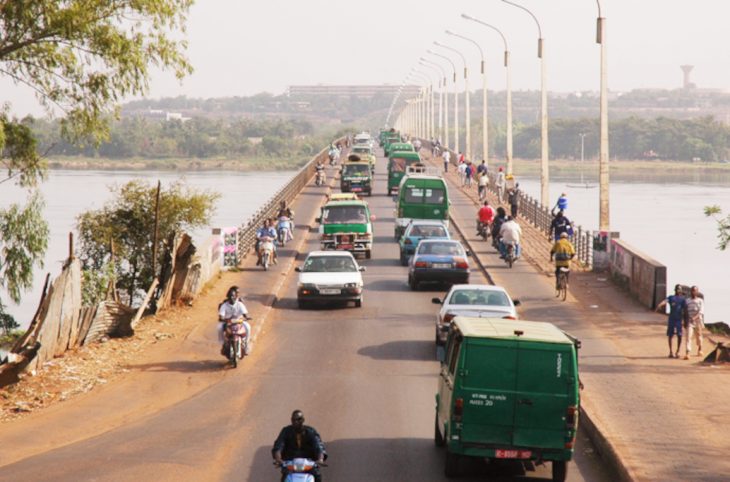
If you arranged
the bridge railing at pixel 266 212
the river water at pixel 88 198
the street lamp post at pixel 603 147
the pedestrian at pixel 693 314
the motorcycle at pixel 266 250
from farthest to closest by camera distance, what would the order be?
the river water at pixel 88 198, the bridge railing at pixel 266 212, the motorcycle at pixel 266 250, the street lamp post at pixel 603 147, the pedestrian at pixel 693 314

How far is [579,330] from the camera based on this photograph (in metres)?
28.3

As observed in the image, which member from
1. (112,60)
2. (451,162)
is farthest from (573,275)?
(451,162)

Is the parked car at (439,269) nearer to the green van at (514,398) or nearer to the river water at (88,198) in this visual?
the river water at (88,198)

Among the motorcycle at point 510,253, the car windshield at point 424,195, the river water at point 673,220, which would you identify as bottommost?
the river water at point 673,220

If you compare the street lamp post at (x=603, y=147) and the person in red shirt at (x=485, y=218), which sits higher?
the street lamp post at (x=603, y=147)

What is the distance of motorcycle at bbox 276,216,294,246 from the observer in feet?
156

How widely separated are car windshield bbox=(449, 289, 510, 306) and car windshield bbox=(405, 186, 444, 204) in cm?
2259

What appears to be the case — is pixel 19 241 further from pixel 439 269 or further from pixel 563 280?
pixel 563 280

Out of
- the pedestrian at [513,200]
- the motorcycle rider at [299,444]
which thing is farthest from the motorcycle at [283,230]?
the motorcycle rider at [299,444]

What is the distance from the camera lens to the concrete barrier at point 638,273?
104ft

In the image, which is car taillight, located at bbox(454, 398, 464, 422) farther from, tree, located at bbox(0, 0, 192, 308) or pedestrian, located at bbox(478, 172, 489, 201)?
pedestrian, located at bbox(478, 172, 489, 201)

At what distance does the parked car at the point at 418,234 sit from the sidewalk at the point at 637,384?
2.74m

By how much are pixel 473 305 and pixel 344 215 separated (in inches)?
748

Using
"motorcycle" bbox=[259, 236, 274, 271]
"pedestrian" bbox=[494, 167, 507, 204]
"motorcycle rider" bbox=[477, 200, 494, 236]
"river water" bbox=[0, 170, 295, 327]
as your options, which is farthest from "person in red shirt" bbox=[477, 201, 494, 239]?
"pedestrian" bbox=[494, 167, 507, 204]
